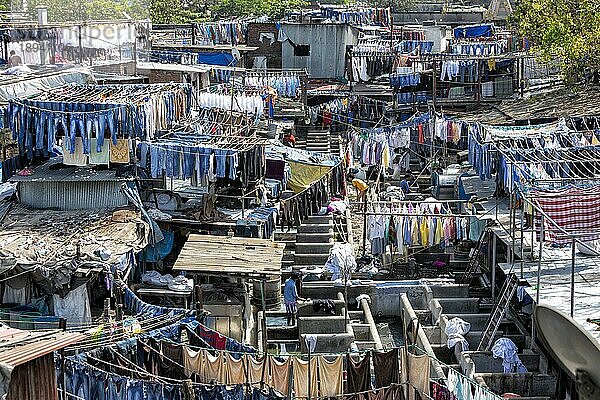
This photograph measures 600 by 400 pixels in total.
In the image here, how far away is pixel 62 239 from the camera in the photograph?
1758 centimetres

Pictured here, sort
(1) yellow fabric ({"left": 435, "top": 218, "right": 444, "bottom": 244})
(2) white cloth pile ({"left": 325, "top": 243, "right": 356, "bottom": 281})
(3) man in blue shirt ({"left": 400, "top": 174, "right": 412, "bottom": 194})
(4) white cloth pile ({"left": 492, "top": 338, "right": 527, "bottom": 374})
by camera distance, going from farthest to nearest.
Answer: (3) man in blue shirt ({"left": 400, "top": 174, "right": 412, "bottom": 194})
(1) yellow fabric ({"left": 435, "top": 218, "right": 444, "bottom": 244})
(2) white cloth pile ({"left": 325, "top": 243, "right": 356, "bottom": 281})
(4) white cloth pile ({"left": 492, "top": 338, "right": 527, "bottom": 374})

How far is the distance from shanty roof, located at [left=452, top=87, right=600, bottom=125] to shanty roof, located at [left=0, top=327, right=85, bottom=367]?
2092 centimetres

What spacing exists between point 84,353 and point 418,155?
22056 millimetres

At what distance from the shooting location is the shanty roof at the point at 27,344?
9766mm

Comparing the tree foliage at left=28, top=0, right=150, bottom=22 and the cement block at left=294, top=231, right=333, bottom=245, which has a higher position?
the tree foliage at left=28, top=0, right=150, bottom=22

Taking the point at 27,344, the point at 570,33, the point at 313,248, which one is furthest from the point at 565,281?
the point at 570,33

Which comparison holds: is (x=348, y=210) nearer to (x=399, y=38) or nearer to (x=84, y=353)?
(x=84, y=353)

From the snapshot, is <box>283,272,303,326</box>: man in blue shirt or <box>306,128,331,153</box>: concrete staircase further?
<box>306,128,331,153</box>: concrete staircase

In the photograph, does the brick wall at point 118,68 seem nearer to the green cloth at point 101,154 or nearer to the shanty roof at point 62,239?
the green cloth at point 101,154

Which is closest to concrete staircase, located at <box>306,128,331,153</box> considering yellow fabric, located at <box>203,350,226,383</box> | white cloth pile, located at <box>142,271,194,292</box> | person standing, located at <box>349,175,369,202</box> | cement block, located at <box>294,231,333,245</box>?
person standing, located at <box>349,175,369,202</box>

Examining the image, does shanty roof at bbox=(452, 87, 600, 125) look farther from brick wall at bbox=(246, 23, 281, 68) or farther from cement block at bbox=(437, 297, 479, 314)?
brick wall at bbox=(246, 23, 281, 68)

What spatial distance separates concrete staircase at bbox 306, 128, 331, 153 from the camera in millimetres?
34953

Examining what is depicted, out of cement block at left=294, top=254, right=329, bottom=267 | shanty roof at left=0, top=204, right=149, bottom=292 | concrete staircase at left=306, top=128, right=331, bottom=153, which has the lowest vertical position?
cement block at left=294, top=254, right=329, bottom=267

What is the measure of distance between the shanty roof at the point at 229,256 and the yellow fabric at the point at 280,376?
331 centimetres
